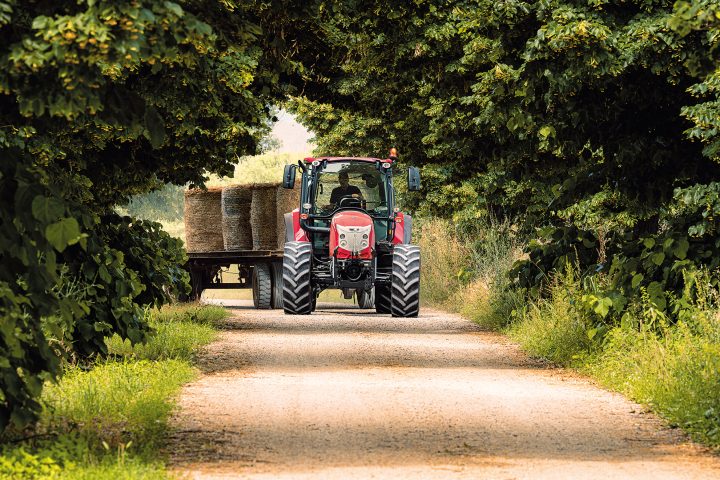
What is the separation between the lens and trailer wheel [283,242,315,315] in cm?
2292

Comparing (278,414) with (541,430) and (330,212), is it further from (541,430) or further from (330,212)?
(330,212)

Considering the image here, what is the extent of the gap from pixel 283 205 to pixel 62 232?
2150 centimetres

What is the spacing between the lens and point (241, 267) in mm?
30922

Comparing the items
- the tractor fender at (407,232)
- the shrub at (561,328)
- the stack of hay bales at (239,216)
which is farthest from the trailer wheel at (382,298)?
the shrub at (561,328)

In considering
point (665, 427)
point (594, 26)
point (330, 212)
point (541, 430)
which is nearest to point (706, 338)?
point (665, 427)

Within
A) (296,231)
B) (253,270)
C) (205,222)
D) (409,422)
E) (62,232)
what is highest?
(205,222)

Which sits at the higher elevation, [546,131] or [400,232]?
[546,131]

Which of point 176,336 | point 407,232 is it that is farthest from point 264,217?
point 176,336

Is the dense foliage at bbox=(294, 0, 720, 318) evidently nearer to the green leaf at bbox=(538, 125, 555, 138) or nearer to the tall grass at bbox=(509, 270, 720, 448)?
the green leaf at bbox=(538, 125, 555, 138)

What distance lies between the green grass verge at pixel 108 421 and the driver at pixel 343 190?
9.59 metres

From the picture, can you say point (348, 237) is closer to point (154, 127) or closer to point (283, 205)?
point (283, 205)

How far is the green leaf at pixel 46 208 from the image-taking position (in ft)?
26.1

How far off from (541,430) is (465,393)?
2.28 metres

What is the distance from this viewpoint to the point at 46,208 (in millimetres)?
7969
